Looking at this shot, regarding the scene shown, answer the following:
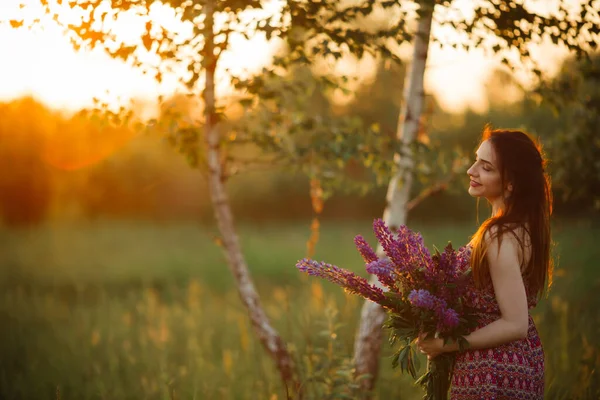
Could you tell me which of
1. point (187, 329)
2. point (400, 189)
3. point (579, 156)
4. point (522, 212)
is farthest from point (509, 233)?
point (187, 329)

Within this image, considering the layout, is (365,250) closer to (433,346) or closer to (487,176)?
(433,346)

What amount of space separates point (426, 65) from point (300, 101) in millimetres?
1060

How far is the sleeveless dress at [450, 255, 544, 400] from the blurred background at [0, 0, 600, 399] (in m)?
1.09

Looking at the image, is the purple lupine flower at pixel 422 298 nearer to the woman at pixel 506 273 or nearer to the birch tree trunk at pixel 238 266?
the woman at pixel 506 273

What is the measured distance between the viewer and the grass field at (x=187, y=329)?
4.61m

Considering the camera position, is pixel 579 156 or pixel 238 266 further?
pixel 579 156

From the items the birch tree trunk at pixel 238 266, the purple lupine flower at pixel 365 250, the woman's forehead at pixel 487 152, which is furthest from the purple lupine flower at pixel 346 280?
the birch tree trunk at pixel 238 266

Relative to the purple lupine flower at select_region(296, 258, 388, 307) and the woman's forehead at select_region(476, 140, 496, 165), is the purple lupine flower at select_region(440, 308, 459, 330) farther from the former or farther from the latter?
the woman's forehead at select_region(476, 140, 496, 165)

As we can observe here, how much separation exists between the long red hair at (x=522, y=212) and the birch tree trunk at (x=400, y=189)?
1.92 metres

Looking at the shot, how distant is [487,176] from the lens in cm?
251

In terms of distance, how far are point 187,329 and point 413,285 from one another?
5523 mm

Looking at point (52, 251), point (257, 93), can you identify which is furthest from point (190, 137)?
point (52, 251)

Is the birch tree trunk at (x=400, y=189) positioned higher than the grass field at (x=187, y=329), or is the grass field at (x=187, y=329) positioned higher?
the birch tree trunk at (x=400, y=189)

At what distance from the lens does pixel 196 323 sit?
7691mm
